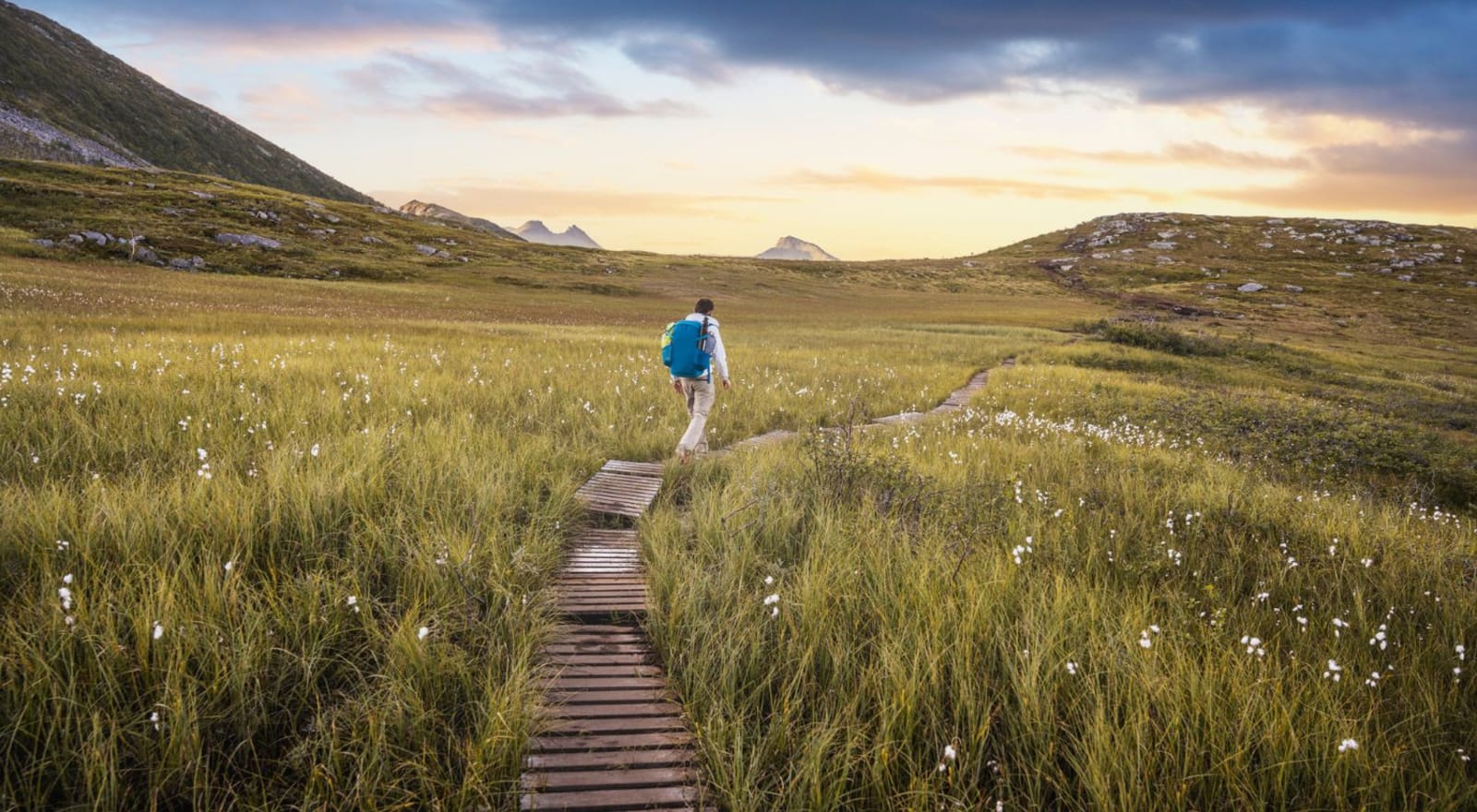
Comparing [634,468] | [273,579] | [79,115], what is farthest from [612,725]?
[79,115]

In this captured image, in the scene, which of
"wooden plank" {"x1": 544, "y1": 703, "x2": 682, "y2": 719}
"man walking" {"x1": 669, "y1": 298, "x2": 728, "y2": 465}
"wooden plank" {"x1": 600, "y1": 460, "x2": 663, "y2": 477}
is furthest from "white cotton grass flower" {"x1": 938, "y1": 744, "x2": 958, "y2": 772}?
"man walking" {"x1": 669, "y1": 298, "x2": 728, "y2": 465}

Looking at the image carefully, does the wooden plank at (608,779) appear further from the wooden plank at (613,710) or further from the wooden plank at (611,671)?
the wooden plank at (611,671)

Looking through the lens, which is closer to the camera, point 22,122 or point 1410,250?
point 22,122

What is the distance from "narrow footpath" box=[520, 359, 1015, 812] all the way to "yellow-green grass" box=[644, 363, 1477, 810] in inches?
6.6

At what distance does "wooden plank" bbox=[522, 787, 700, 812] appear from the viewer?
300cm

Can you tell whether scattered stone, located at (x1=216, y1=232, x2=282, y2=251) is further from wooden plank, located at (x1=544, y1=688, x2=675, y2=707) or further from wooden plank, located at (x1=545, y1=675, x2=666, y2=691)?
wooden plank, located at (x1=544, y1=688, x2=675, y2=707)

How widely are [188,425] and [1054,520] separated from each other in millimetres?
9517

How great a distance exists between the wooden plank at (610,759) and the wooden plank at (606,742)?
36 millimetres

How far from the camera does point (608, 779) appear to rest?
125 inches

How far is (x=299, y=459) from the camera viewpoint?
21.0 ft

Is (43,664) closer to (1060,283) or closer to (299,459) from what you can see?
(299,459)

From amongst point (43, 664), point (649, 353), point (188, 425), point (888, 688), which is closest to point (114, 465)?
point (188, 425)

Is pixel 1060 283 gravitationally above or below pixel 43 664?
above

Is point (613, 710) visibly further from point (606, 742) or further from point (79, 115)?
point (79, 115)
